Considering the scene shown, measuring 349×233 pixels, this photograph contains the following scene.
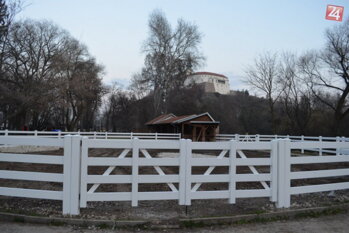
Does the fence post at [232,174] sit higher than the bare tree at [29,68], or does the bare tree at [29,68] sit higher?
the bare tree at [29,68]

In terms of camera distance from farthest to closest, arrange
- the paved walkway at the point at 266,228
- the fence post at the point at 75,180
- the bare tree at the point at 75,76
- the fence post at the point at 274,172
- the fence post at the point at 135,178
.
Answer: the bare tree at the point at 75,76 → the fence post at the point at 274,172 → the fence post at the point at 135,178 → the fence post at the point at 75,180 → the paved walkway at the point at 266,228

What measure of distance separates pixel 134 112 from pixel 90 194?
180 feet

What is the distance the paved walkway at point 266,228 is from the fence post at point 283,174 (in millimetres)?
445

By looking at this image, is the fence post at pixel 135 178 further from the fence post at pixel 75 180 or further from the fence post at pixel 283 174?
the fence post at pixel 283 174

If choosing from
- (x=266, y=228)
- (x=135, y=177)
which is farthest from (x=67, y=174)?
(x=266, y=228)

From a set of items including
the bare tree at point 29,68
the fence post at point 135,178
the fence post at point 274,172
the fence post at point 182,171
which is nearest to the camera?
the fence post at point 135,178

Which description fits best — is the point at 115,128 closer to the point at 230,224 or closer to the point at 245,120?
the point at 245,120

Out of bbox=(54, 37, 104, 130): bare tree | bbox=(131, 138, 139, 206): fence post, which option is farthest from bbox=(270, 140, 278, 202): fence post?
bbox=(54, 37, 104, 130): bare tree

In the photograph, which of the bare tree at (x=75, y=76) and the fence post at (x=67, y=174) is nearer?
the fence post at (x=67, y=174)

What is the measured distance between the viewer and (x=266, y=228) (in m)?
4.28

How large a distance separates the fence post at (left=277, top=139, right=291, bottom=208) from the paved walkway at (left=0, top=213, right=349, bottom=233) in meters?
0.44

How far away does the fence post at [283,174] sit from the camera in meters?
5.05

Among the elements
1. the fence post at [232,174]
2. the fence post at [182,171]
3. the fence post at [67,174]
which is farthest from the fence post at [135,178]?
the fence post at [232,174]

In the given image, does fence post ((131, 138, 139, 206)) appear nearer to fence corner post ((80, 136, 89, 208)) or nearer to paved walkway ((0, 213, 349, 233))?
paved walkway ((0, 213, 349, 233))
